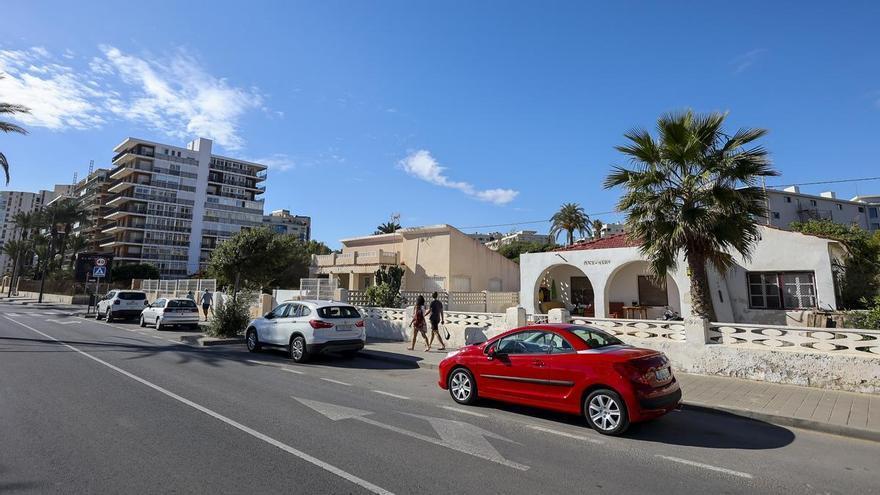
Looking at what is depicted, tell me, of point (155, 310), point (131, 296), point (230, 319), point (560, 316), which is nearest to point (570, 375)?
point (560, 316)

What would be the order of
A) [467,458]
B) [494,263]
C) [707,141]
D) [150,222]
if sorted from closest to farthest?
[467,458] → [707,141] → [494,263] → [150,222]

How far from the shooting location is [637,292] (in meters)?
20.2

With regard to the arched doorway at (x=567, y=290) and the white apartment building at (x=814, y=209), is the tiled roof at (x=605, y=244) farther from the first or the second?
the white apartment building at (x=814, y=209)

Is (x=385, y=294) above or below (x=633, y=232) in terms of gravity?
below

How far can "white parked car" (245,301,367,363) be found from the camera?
1153cm

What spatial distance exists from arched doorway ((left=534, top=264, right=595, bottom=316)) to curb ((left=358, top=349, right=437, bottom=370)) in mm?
10832

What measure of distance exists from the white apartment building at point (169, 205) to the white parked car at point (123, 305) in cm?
5315

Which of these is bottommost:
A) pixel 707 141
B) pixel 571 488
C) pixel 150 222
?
pixel 571 488

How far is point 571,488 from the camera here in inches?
165

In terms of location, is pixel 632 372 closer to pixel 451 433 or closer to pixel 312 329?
pixel 451 433

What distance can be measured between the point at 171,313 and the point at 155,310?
1.23 metres

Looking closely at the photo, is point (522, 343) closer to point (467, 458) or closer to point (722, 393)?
point (467, 458)

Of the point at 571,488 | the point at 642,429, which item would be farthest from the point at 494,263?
the point at 571,488

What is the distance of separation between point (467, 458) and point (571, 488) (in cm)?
120
